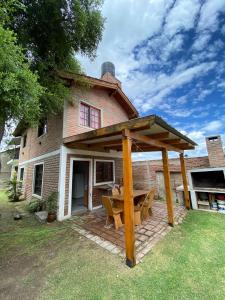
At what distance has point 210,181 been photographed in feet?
21.3

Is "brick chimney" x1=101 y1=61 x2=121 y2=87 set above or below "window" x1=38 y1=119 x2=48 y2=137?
above

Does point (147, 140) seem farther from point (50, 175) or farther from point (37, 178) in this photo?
point (37, 178)

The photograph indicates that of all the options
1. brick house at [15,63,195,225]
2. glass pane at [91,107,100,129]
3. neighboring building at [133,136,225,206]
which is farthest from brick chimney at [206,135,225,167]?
glass pane at [91,107,100,129]

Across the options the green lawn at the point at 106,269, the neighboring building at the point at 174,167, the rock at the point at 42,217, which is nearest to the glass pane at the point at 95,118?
the neighboring building at the point at 174,167

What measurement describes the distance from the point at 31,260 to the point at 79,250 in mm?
1053

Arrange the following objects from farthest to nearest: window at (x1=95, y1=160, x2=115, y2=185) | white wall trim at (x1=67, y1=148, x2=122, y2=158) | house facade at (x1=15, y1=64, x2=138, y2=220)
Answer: window at (x1=95, y1=160, x2=115, y2=185) < white wall trim at (x1=67, y1=148, x2=122, y2=158) < house facade at (x1=15, y1=64, x2=138, y2=220)

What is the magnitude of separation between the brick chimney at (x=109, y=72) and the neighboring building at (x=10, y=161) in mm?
8707

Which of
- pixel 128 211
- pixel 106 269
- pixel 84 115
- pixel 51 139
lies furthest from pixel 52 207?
pixel 84 115

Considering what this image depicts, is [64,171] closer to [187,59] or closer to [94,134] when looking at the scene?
[94,134]

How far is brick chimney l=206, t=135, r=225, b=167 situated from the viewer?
6.33m

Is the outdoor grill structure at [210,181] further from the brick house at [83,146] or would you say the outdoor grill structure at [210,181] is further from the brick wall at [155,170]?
the brick house at [83,146]

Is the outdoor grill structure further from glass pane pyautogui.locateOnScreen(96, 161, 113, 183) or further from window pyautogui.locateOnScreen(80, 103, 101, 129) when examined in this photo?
window pyautogui.locateOnScreen(80, 103, 101, 129)

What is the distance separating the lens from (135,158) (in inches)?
367

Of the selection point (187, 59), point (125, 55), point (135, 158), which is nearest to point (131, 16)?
point (125, 55)
